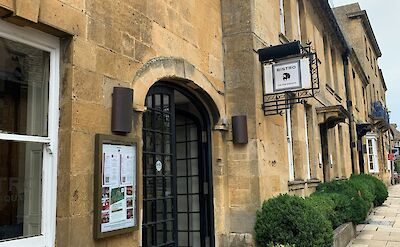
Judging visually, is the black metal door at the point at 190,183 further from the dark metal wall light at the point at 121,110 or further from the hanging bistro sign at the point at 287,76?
the dark metal wall light at the point at 121,110

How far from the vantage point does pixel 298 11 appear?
1102 cm

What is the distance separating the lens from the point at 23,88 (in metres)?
3.48

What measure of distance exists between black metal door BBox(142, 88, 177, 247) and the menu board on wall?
767 millimetres

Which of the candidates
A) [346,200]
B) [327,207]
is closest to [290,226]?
[327,207]

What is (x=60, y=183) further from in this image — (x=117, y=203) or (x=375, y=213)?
(x=375, y=213)

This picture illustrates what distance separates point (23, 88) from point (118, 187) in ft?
4.39

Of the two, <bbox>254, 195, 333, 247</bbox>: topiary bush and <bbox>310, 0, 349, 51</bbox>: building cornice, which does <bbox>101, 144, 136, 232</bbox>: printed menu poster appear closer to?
<bbox>254, 195, 333, 247</bbox>: topiary bush

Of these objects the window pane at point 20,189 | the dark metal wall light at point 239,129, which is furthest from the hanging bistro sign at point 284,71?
the window pane at point 20,189

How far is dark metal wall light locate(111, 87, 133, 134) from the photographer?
4.05 metres

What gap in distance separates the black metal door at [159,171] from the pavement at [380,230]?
4.96 meters

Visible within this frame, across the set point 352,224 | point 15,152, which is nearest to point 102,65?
point 15,152

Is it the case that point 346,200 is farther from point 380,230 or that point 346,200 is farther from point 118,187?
point 118,187

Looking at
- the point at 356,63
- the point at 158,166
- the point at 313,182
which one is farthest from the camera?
the point at 356,63

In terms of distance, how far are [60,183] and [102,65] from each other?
1281 mm
